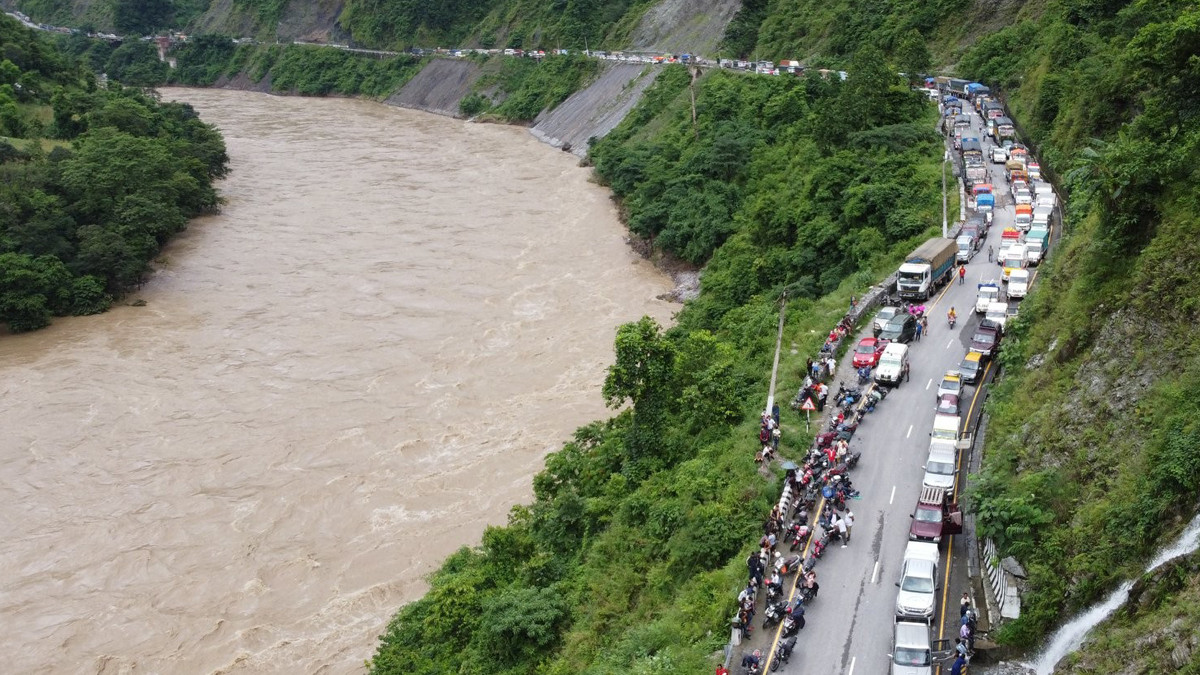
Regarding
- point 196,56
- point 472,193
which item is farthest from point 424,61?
point 472,193

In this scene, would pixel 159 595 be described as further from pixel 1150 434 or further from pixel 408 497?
pixel 1150 434

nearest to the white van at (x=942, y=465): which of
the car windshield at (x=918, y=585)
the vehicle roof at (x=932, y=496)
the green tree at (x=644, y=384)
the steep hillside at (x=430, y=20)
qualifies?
the vehicle roof at (x=932, y=496)

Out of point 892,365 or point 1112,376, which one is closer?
point 1112,376

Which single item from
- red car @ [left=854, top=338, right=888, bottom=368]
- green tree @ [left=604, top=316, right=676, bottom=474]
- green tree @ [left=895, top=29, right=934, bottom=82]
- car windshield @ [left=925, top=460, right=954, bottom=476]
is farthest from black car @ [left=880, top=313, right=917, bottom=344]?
green tree @ [left=895, top=29, right=934, bottom=82]

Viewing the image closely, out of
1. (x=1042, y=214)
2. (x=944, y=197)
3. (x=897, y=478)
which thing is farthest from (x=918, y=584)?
(x=944, y=197)

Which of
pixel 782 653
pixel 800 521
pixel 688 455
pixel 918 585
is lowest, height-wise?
pixel 688 455

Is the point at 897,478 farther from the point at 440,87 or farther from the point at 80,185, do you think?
the point at 440,87

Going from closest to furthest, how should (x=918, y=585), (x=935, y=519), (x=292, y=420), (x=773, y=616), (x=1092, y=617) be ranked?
(x=1092, y=617) < (x=918, y=585) < (x=773, y=616) < (x=935, y=519) < (x=292, y=420)

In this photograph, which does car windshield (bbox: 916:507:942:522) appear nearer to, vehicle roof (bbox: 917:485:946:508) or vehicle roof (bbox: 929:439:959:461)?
vehicle roof (bbox: 917:485:946:508)
